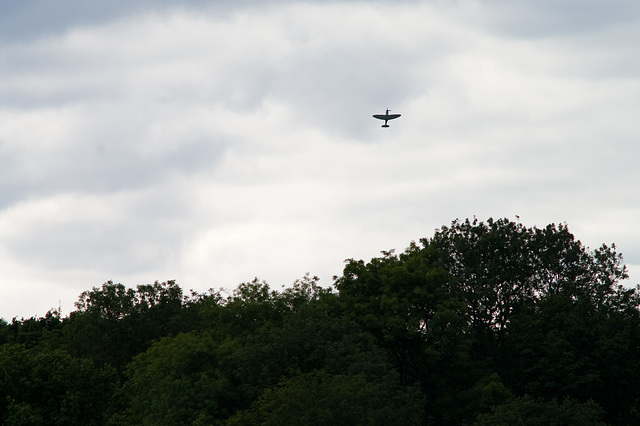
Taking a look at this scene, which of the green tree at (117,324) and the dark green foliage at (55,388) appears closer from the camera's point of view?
the dark green foliage at (55,388)

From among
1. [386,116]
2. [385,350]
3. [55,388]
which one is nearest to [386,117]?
[386,116]

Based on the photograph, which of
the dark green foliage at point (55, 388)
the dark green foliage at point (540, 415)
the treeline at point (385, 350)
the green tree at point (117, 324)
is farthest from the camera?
the green tree at point (117, 324)

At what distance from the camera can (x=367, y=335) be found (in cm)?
6162

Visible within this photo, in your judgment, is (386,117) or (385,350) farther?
(386,117)

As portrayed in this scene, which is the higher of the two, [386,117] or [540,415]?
[386,117]

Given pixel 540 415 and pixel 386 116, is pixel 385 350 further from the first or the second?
pixel 386 116

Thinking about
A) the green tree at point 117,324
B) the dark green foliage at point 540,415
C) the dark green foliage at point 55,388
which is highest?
the green tree at point 117,324

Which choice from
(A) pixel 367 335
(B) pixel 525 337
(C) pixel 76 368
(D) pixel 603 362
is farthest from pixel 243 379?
(D) pixel 603 362

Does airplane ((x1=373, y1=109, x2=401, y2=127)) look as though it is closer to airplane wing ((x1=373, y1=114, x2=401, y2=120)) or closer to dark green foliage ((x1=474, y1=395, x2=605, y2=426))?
airplane wing ((x1=373, y1=114, x2=401, y2=120))

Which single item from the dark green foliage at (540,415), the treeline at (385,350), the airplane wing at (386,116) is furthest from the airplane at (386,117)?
the dark green foliage at (540,415)

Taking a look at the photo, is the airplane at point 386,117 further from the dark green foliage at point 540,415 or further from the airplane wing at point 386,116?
the dark green foliage at point 540,415

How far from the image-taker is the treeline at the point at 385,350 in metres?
49.0

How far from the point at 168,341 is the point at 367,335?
22.2m

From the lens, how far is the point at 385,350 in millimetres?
64000
